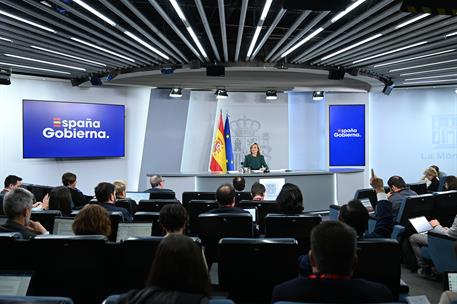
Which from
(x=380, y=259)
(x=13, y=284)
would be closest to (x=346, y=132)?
(x=380, y=259)

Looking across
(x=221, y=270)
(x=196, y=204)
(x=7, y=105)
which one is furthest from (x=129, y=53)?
(x=221, y=270)

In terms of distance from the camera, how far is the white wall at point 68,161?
33.8 feet

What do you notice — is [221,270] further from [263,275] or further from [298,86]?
[298,86]

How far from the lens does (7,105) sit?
10.3 meters

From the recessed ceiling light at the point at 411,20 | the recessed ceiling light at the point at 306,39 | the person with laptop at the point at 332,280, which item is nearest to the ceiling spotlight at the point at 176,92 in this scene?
the recessed ceiling light at the point at 306,39

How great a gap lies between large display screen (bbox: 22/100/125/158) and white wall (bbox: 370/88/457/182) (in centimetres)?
788

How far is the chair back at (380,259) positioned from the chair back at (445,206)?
327 cm

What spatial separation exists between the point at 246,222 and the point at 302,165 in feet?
30.6

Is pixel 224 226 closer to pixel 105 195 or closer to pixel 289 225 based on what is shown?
pixel 289 225

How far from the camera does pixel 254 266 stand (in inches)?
130

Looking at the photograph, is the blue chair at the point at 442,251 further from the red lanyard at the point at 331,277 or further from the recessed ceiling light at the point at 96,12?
the recessed ceiling light at the point at 96,12

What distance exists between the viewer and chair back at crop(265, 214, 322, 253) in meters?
4.42

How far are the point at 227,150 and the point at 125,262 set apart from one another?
30.0 feet

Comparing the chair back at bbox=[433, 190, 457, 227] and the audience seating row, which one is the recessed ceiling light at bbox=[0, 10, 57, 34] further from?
the chair back at bbox=[433, 190, 457, 227]
